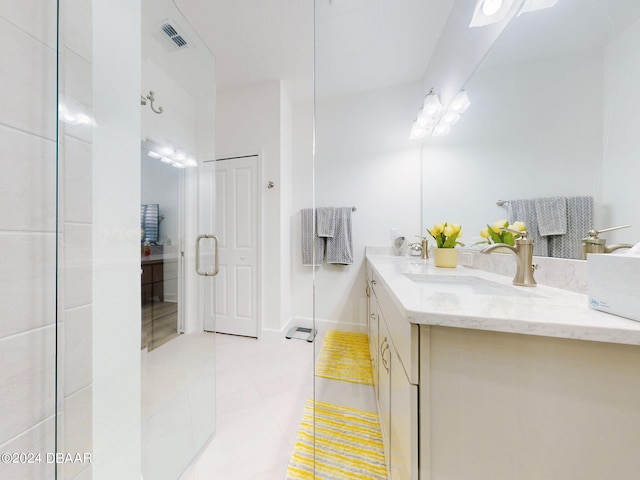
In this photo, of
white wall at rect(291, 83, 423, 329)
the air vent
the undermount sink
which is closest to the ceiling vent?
the air vent

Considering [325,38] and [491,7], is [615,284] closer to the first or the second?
[491,7]

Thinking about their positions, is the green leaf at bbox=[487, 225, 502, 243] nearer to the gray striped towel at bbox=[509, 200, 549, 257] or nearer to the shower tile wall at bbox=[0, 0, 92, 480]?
the gray striped towel at bbox=[509, 200, 549, 257]

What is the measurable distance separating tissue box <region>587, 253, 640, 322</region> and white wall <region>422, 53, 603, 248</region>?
0.33 meters

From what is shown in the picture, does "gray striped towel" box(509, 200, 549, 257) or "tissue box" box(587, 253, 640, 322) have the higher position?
"gray striped towel" box(509, 200, 549, 257)

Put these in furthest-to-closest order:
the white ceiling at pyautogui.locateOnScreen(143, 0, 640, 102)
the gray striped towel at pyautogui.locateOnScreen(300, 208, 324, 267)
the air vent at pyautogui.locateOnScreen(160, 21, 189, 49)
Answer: the gray striped towel at pyautogui.locateOnScreen(300, 208, 324, 267) < the white ceiling at pyautogui.locateOnScreen(143, 0, 640, 102) < the air vent at pyautogui.locateOnScreen(160, 21, 189, 49)

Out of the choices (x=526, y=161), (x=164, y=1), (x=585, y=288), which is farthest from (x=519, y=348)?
(x=164, y=1)

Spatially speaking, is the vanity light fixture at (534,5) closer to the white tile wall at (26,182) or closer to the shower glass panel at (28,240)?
the shower glass panel at (28,240)

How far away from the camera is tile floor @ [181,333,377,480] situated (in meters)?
0.98

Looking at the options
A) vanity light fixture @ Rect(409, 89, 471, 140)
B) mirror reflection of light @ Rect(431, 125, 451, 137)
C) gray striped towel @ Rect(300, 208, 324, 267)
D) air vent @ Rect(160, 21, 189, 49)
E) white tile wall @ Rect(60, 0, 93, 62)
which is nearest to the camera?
white tile wall @ Rect(60, 0, 93, 62)

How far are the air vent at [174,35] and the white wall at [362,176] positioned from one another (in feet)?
3.84

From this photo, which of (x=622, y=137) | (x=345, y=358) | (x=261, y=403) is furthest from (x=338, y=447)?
(x=622, y=137)

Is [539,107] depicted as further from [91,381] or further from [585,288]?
[91,381]

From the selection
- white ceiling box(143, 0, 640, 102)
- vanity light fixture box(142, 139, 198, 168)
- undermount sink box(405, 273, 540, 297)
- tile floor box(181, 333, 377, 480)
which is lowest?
tile floor box(181, 333, 377, 480)

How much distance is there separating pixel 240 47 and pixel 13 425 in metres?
2.45
